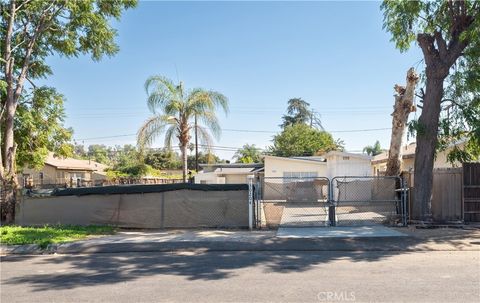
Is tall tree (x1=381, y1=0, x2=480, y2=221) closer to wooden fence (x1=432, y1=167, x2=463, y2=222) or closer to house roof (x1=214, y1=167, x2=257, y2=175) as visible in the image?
wooden fence (x1=432, y1=167, x2=463, y2=222)

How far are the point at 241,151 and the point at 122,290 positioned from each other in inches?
2951

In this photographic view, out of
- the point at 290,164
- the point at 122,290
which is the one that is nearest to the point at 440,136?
the point at 122,290

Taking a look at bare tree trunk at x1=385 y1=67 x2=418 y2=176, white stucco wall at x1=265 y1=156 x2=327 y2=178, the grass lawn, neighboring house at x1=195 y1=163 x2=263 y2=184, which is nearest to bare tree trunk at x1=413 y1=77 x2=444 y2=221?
bare tree trunk at x1=385 y1=67 x2=418 y2=176

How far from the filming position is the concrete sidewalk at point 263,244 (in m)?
11.0

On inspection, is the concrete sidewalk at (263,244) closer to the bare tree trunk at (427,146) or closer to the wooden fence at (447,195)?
the bare tree trunk at (427,146)

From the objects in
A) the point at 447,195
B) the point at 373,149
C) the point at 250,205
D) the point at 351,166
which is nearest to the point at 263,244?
the point at 250,205

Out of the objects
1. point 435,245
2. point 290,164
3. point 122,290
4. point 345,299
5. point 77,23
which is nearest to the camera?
point 345,299

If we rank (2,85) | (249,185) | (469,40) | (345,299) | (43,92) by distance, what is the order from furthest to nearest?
(43,92) → (2,85) → (249,185) → (469,40) → (345,299)

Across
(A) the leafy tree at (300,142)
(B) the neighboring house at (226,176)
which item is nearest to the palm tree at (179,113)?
(B) the neighboring house at (226,176)

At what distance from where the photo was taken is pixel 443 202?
14.6m

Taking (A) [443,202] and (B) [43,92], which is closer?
(A) [443,202]

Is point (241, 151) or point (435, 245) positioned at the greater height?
point (241, 151)

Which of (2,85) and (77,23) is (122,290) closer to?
(2,85)

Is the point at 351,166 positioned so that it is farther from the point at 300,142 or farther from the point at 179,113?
the point at 300,142
